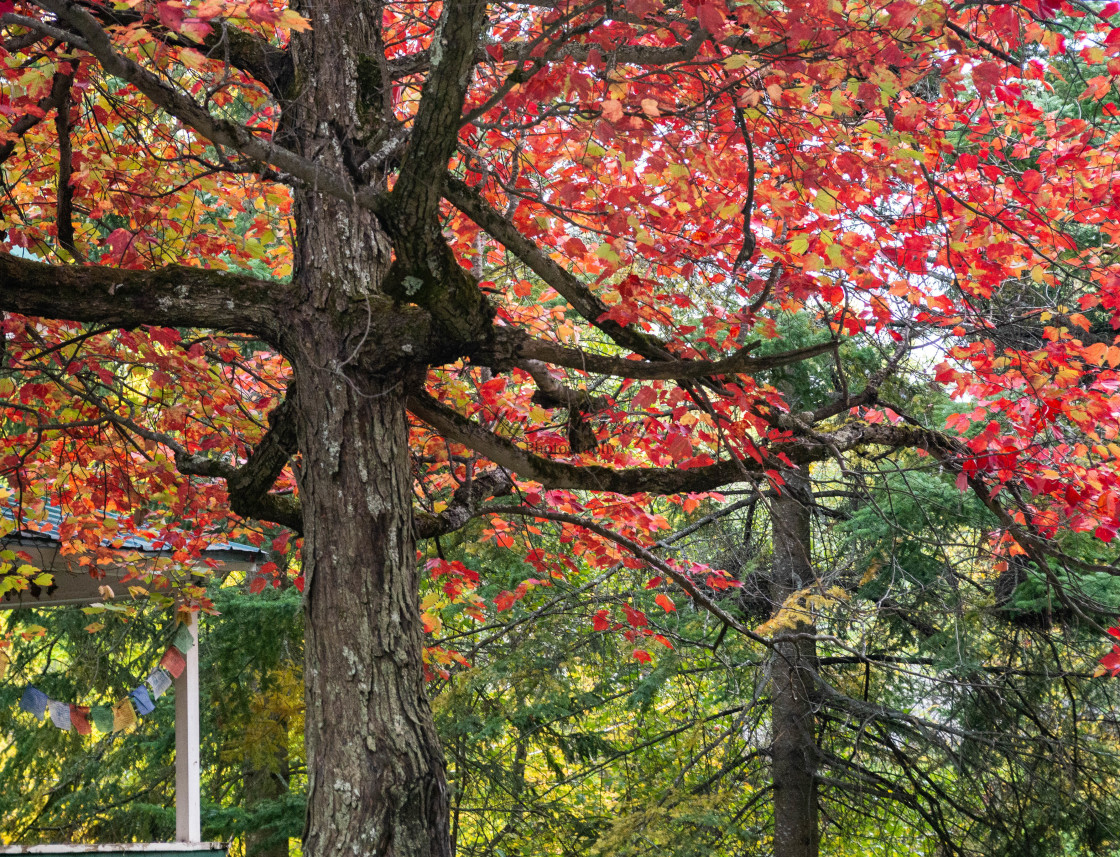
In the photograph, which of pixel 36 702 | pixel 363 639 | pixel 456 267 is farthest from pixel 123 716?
pixel 456 267

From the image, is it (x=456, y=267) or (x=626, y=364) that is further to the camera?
(x=626, y=364)

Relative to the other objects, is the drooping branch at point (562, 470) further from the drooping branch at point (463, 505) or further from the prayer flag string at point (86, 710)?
the prayer flag string at point (86, 710)

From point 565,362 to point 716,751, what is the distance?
758cm

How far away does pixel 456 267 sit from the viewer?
3.42 metres

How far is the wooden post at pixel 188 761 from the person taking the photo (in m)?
5.91

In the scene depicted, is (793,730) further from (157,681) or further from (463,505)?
(157,681)

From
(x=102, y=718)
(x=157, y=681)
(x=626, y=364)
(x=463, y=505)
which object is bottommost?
(x=102, y=718)

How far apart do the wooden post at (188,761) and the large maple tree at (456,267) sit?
931mm

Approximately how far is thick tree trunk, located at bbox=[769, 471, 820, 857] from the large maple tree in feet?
5.98

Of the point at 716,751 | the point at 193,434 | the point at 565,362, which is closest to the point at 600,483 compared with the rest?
the point at 565,362

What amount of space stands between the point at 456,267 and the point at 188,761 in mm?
4311

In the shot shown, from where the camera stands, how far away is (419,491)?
22.6ft

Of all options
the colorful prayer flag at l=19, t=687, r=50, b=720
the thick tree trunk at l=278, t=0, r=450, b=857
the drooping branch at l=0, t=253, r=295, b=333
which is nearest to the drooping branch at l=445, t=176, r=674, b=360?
the thick tree trunk at l=278, t=0, r=450, b=857

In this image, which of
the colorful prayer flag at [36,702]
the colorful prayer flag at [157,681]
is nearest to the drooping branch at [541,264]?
the colorful prayer flag at [36,702]
